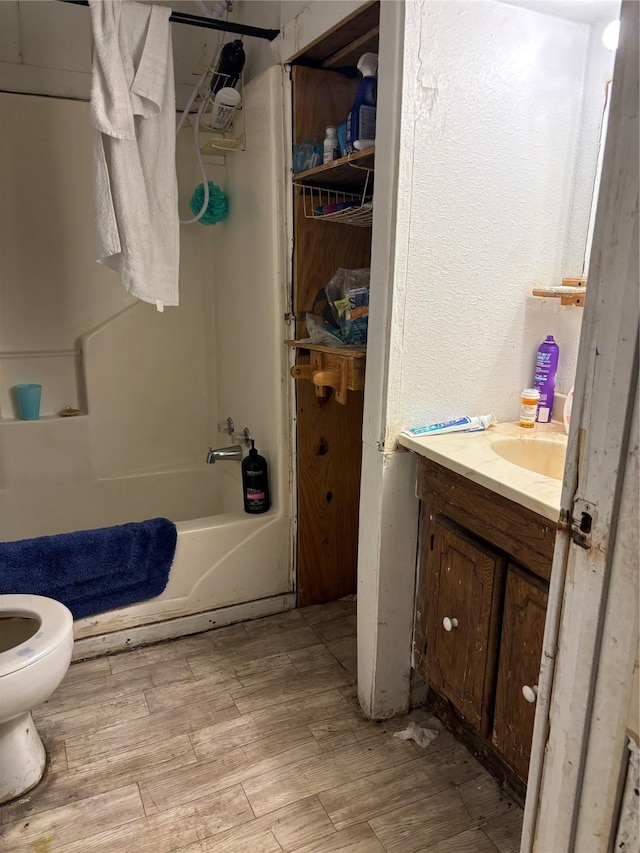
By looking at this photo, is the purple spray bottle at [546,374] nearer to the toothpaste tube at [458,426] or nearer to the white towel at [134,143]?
the toothpaste tube at [458,426]

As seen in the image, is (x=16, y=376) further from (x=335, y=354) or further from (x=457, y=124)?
(x=457, y=124)

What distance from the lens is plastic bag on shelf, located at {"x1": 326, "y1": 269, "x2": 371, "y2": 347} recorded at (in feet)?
5.85

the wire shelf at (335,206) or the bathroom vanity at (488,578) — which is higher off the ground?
the wire shelf at (335,206)

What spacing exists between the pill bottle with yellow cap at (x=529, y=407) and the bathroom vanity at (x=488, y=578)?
0.11ft

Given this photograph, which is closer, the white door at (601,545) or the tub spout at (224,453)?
the white door at (601,545)

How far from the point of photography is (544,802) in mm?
767

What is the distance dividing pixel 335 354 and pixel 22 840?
1.45 meters

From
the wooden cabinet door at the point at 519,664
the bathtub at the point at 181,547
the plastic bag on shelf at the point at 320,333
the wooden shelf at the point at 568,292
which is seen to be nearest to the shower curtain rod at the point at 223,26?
the plastic bag on shelf at the point at 320,333

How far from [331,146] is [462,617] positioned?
4.53ft

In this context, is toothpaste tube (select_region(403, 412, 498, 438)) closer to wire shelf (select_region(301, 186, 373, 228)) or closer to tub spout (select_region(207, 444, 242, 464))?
wire shelf (select_region(301, 186, 373, 228))

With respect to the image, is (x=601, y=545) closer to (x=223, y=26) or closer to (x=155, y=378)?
(x=223, y=26)

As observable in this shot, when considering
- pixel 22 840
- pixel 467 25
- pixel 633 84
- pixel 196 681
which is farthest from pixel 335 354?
pixel 22 840

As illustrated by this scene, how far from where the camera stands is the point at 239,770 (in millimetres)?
1539

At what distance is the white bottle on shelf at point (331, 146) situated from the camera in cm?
175
